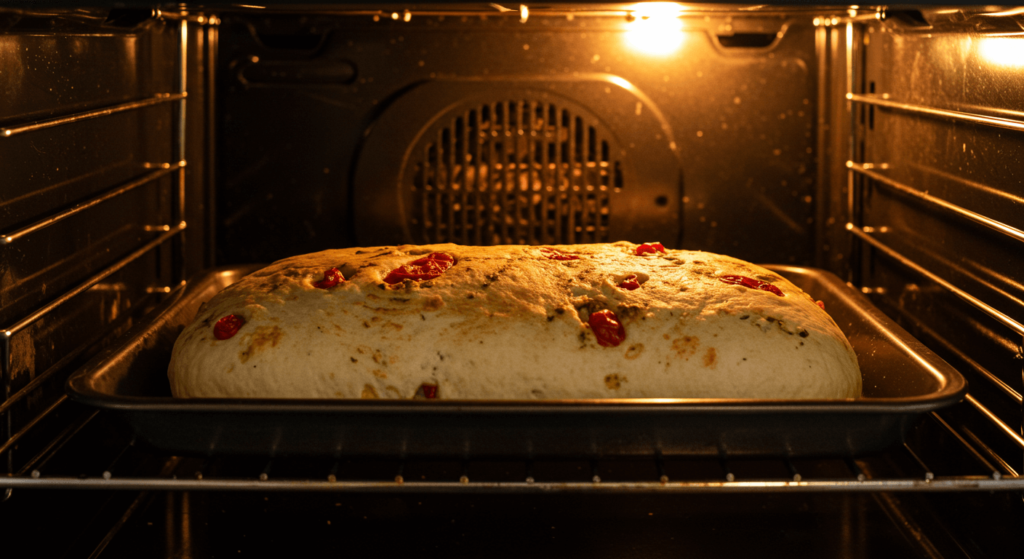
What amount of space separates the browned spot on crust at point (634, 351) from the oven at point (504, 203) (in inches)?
5.3

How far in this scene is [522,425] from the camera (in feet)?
3.12

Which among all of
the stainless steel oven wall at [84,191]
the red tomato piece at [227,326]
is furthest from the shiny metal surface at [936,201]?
the stainless steel oven wall at [84,191]

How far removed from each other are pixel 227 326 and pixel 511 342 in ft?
1.14

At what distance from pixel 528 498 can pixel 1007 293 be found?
25.5 inches

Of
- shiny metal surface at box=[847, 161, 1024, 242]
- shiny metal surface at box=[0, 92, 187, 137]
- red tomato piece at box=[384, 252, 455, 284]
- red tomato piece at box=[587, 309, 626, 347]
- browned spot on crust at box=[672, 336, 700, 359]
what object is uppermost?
shiny metal surface at box=[0, 92, 187, 137]

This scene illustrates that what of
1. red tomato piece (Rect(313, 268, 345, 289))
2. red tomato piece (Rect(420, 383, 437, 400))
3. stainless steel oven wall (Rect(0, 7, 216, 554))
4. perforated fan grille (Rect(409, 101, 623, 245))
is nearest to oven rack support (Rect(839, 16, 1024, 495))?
perforated fan grille (Rect(409, 101, 623, 245))

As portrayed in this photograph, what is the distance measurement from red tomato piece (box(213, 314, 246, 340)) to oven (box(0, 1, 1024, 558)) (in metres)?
0.12

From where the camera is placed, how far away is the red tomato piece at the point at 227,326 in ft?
3.67

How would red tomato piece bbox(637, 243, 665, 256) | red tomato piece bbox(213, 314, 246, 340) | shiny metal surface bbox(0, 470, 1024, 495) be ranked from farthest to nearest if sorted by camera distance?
red tomato piece bbox(637, 243, 665, 256) < red tomato piece bbox(213, 314, 246, 340) < shiny metal surface bbox(0, 470, 1024, 495)

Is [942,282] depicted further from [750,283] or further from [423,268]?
[423,268]

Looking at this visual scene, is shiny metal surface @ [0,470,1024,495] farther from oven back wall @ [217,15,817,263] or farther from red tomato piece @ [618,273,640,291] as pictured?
oven back wall @ [217,15,817,263]

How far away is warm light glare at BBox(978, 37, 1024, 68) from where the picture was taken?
3.45ft

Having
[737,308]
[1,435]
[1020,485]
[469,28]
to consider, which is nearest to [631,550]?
[737,308]

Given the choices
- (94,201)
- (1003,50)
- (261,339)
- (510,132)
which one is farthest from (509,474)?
(1003,50)
